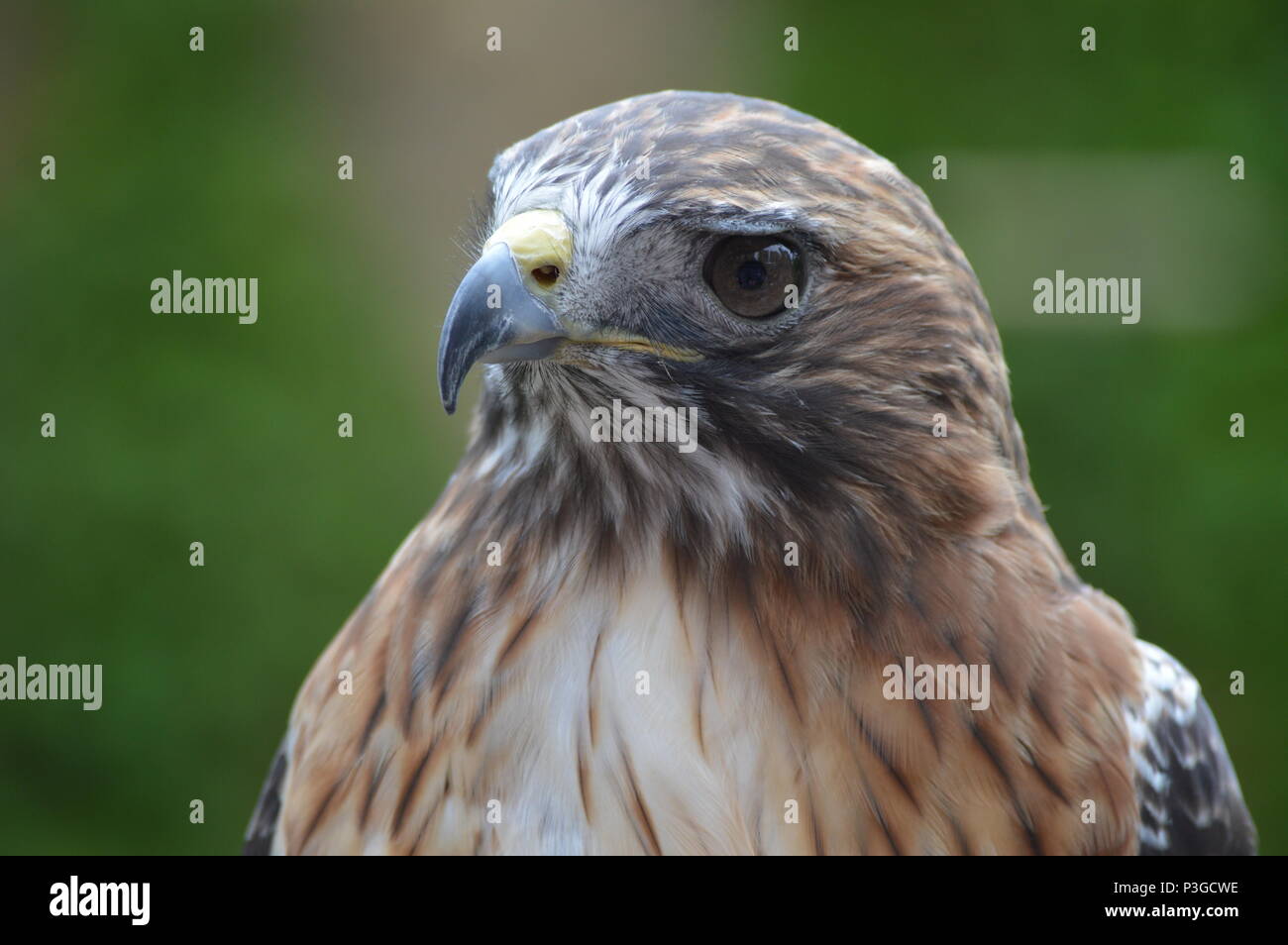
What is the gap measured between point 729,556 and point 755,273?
1.61 ft

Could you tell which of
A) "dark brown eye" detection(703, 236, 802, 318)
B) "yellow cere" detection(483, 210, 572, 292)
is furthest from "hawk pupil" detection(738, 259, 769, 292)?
"yellow cere" detection(483, 210, 572, 292)

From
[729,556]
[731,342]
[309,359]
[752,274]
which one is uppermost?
[309,359]

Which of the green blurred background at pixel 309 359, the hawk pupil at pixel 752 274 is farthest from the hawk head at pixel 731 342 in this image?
the green blurred background at pixel 309 359

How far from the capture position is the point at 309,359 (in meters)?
5.55

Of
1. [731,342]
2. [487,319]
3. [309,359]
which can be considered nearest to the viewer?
[487,319]

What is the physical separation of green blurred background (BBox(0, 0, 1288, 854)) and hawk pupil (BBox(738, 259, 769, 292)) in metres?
3.30

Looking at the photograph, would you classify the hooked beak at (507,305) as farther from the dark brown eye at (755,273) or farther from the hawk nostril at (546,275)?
the dark brown eye at (755,273)

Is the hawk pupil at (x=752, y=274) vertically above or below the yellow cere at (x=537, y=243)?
below

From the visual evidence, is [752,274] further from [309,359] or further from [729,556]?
[309,359]

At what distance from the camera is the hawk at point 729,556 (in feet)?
→ 6.81

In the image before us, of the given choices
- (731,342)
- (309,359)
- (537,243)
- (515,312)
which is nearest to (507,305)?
(515,312)
